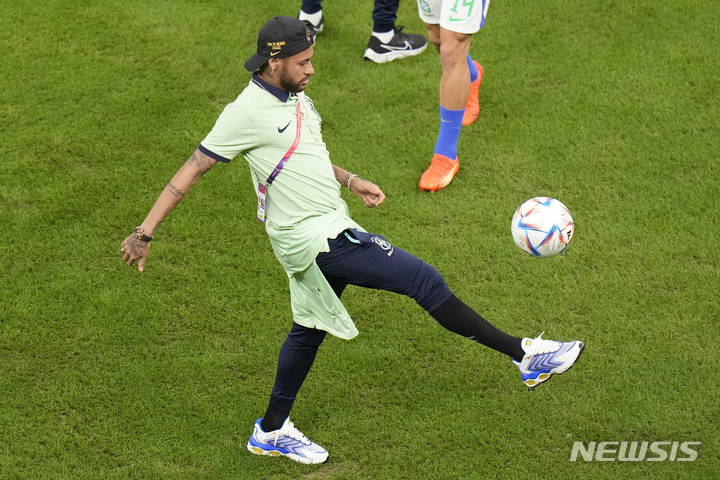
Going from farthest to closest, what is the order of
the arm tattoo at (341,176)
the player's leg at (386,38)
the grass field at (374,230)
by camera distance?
the player's leg at (386,38)
the grass field at (374,230)
the arm tattoo at (341,176)

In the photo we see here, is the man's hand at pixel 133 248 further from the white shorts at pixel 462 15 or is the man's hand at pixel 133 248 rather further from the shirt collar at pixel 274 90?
the white shorts at pixel 462 15

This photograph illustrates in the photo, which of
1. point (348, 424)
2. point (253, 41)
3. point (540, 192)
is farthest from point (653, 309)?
point (253, 41)

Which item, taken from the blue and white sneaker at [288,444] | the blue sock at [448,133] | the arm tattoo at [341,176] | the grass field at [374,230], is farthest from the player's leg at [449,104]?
the blue and white sneaker at [288,444]

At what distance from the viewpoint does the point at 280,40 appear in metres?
3.49

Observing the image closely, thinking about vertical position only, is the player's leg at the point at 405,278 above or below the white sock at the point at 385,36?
below

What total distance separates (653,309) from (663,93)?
2.49 metres

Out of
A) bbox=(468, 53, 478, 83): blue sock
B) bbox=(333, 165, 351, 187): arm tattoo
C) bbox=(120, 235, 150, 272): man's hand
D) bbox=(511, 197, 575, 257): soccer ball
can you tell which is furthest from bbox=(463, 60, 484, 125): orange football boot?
bbox=(120, 235, 150, 272): man's hand

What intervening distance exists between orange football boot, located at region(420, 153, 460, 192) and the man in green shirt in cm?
183

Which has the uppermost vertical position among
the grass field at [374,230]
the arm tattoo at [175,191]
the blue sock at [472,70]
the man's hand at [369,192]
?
the arm tattoo at [175,191]

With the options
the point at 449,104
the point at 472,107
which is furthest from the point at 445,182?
the point at 472,107

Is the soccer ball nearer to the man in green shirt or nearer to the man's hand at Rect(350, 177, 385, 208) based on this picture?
the man in green shirt

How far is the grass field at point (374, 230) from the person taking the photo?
14.1 ft

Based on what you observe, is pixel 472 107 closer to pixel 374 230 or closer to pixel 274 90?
pixel 374 230

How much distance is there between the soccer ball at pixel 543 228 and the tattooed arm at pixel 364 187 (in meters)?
0.95
